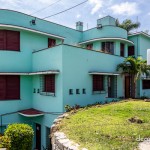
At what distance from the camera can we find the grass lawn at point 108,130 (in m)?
5.72

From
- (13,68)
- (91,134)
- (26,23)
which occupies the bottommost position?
(91,134)

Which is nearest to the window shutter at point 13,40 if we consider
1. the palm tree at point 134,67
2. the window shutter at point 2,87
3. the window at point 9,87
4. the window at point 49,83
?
the window at point 9,87

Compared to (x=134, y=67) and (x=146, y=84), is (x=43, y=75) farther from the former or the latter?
(x=146, y=84)

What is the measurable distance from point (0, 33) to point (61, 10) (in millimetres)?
5554

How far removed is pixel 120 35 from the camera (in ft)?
65.9

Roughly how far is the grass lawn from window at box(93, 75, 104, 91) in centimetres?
510

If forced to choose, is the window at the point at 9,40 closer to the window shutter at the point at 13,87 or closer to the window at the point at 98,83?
the window shutter at the point at 13,87

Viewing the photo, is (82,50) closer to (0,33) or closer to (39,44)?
(39,44)

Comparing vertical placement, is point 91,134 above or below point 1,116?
above

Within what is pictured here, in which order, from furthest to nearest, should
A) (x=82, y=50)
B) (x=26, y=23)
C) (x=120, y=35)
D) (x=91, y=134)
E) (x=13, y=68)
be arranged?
(x=120, y=35) < (x=26, y=23) < (x=13, y=68) < (x=82, y=50) < (x=91, y=134)

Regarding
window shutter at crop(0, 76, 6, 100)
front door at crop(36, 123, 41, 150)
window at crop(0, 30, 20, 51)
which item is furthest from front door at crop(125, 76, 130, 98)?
window shutter at crop(0, 76, 6, 100)

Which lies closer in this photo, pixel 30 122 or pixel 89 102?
pixel 89 102

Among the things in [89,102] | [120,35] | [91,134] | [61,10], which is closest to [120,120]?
[91,134]

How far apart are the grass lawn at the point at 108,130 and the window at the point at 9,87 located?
7497 millimetres
